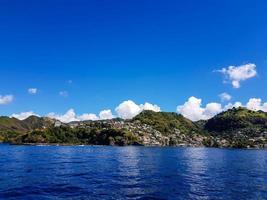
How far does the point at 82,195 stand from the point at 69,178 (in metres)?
21.5

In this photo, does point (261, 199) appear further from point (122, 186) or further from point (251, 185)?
point (122, 186)

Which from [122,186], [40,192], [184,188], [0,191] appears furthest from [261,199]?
[0,191]

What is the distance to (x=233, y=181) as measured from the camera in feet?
247

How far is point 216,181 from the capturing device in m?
74.8

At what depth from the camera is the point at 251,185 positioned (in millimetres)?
→ 69562

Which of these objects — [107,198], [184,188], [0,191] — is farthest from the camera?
[184,188]

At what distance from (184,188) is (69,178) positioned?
26.2m

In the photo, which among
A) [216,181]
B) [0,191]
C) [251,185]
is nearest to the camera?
[0,191]

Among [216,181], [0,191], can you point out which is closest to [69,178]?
[0,191]

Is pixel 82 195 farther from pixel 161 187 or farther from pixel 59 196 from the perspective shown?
pixel 161 187

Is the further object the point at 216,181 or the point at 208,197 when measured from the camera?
the point at 216,181

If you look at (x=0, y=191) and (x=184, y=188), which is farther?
(x=184, y=188)

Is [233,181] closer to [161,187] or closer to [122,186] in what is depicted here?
[161,187]

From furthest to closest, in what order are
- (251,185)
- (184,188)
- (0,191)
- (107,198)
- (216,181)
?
(216,181)
(251,185)
(184,188)
(0,191)
(107,198)
